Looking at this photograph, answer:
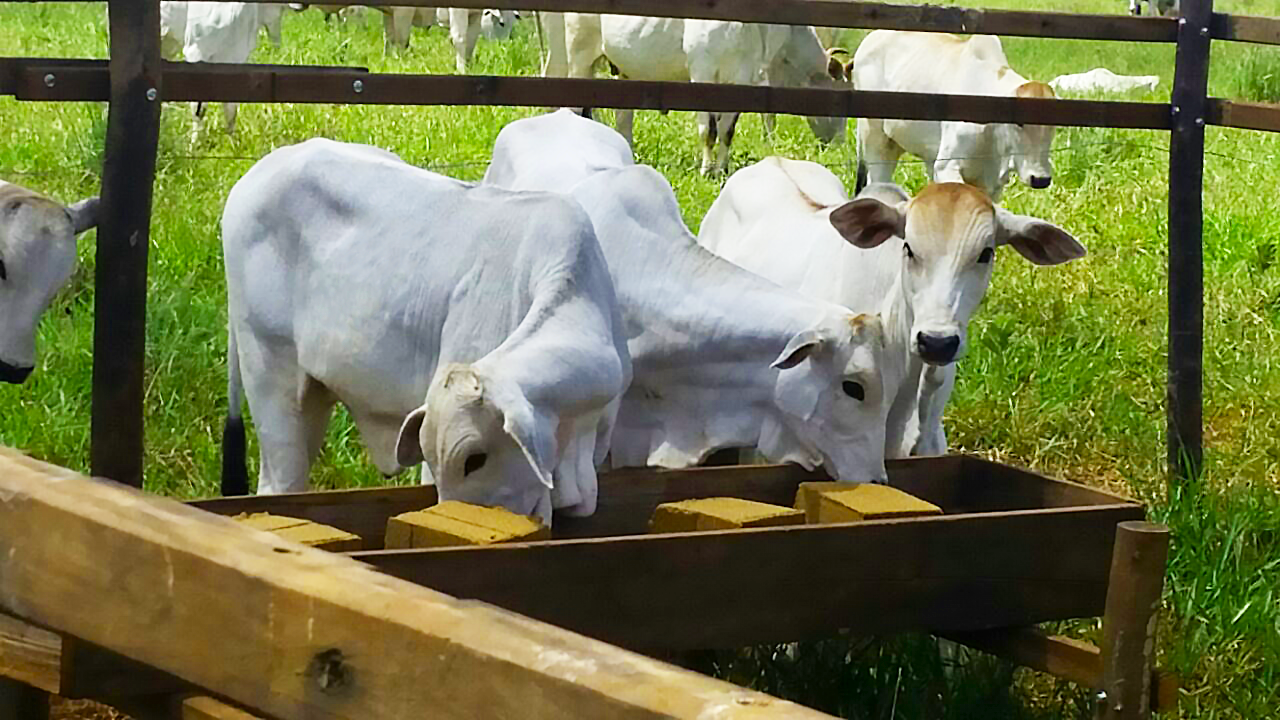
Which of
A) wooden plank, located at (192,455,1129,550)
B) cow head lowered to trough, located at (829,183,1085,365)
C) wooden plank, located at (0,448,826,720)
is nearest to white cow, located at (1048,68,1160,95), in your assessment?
cow head lowered to trough, located at (829,183,1085,365)

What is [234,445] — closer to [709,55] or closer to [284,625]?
[284,625]

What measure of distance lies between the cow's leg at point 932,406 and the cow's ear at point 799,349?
551mm

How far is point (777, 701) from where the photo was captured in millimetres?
1577

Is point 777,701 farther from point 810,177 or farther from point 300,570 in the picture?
point 810,177

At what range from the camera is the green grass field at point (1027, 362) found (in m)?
4.42

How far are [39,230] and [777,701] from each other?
396 centimetres

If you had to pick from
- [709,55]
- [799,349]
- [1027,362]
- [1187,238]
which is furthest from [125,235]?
[709,55]

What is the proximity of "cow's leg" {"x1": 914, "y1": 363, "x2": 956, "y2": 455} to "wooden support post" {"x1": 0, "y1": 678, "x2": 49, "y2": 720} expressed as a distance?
2.92m

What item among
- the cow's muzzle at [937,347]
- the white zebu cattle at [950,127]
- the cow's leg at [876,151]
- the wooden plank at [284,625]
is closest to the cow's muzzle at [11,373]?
the cow's muzzle at [937,347]

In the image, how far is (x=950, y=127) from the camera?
9.66 metres

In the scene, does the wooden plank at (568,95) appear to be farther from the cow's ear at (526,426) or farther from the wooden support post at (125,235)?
the cow's ear at (526,426)

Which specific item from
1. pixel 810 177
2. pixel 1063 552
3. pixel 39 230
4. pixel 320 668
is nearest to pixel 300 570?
pixel 320 668

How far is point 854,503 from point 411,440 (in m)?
0.91

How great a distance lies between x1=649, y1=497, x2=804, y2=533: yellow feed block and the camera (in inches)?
149
